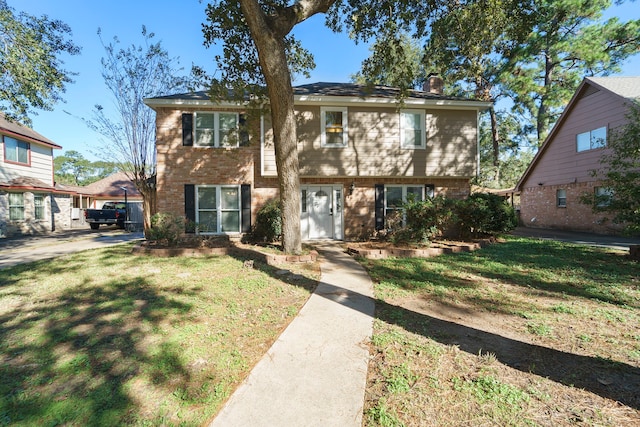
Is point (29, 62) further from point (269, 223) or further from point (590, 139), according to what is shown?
point (590, 139)

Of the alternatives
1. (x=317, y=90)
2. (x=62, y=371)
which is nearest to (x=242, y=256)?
(x=62, y=371)

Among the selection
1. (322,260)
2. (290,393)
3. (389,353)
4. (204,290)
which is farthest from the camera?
(322,260)

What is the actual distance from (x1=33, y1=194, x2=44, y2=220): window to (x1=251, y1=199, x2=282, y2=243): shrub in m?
14.7

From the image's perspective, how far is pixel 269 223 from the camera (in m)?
9.12

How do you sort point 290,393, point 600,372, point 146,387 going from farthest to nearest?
point 600,372, point 146,387, point 290,393

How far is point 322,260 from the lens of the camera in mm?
7242

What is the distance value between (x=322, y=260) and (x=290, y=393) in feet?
16.2

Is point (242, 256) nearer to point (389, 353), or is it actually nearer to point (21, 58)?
point (389, 353)

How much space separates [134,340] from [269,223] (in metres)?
5.98

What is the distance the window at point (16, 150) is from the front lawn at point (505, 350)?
20.0m

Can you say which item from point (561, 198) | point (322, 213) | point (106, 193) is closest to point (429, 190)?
point (322, 213)

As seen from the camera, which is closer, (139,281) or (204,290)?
(204,290)

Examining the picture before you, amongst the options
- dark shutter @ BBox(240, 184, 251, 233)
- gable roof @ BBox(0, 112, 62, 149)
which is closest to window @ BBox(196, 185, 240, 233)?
dark shutter @ BBox(240, 184, 251, 233)

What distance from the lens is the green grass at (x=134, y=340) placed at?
228cm
